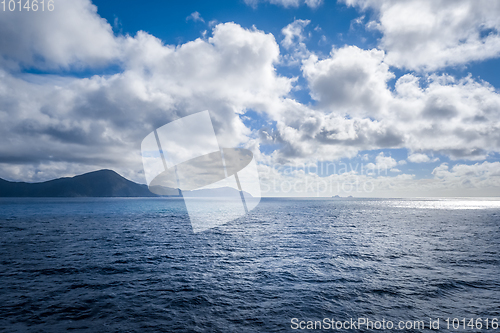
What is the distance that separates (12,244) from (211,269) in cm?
3143

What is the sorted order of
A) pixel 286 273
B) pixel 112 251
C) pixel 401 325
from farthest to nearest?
1. pixel 112 251
2. pixel 286 273
3. pixel 401 325

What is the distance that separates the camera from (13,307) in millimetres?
15164

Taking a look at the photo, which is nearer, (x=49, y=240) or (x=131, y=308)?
(x=131, y=308)

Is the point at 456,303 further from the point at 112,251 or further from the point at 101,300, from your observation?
the point at 112,251

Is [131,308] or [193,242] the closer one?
[131,308]

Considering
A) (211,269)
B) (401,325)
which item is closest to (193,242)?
(211,269)

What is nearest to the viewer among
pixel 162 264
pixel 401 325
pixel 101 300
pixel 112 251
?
pixel 401 325

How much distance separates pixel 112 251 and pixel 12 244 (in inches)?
628

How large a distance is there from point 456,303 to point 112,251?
35571 millimetres

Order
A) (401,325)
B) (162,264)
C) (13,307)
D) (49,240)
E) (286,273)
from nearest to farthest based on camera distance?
1. (401,325)
2. (13,307)
3. (286,273)
4. (162,264)
5. (49,240)

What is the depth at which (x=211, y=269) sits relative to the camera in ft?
79.4

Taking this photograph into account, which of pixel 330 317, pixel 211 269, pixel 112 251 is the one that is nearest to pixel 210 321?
pixel 330 317

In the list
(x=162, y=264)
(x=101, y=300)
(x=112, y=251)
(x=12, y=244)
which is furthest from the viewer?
(x=12, y=244)

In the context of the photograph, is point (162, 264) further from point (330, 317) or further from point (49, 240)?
point (49, 240)
